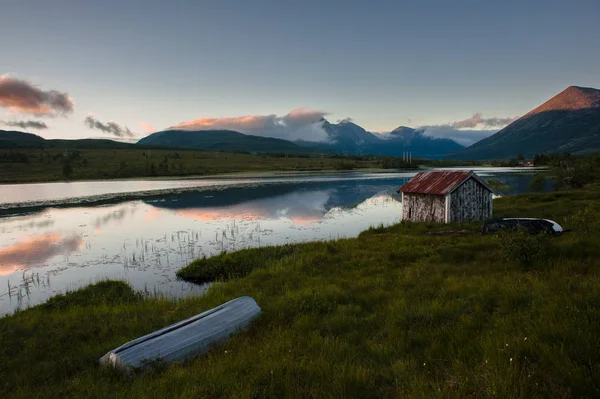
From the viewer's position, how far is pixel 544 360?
520cm

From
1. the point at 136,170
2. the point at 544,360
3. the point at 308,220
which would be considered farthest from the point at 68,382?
the point at 136,170

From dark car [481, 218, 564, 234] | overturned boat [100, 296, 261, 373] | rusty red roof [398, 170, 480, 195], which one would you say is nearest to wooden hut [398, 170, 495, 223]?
rusty red roof [398, 170, 480, 195]

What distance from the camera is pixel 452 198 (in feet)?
95.3

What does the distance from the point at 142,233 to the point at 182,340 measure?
1145 inches

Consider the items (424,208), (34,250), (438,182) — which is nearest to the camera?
(34,250)

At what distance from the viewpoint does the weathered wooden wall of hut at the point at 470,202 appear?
29234 millimetres

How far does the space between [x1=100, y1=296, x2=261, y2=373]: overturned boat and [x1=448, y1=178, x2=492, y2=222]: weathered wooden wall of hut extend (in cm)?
2428

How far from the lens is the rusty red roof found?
29334 millimetres

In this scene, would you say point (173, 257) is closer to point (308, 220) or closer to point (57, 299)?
point (57, 299)

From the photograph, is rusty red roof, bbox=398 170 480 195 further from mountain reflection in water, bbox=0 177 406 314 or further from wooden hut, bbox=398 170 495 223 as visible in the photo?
mountain reflection in water, bbox=0 177 406 314

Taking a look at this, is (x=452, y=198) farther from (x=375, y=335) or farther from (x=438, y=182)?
(x=375, y=335)

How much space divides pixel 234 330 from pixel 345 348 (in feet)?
11.7

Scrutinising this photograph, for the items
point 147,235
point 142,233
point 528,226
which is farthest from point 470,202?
point 142,233

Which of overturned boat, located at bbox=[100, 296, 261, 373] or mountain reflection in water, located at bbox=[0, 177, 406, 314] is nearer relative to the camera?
overturned boat, located at bbox=[100, 296, 261, 373]
